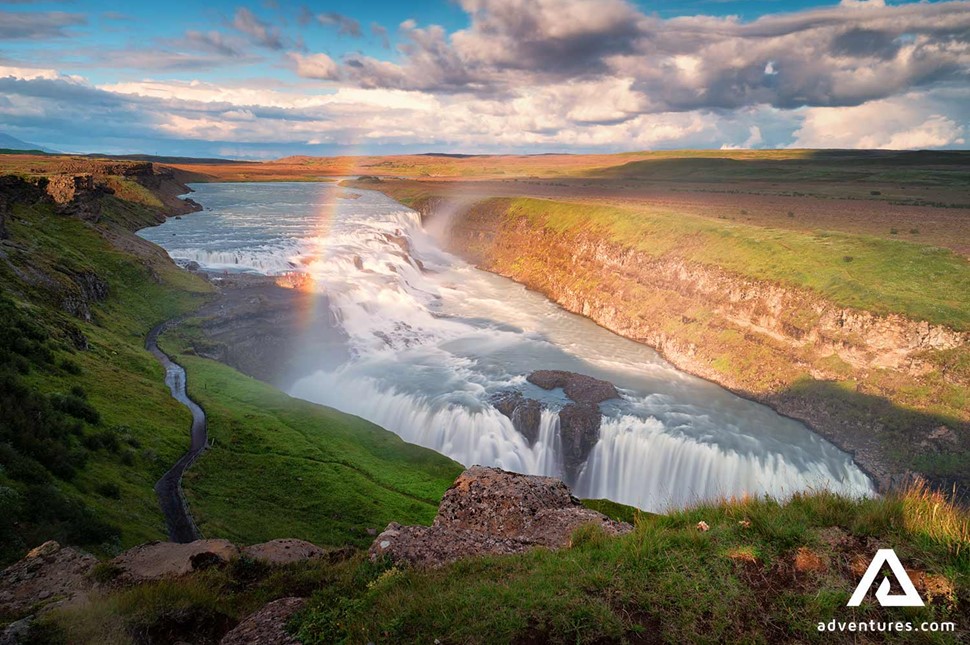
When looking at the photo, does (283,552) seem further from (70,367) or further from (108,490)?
(70,367)

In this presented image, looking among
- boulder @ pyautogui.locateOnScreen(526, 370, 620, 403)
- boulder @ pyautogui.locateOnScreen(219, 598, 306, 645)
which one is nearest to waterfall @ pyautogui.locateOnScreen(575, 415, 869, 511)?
boulder @ pyautogui.locateOnScreen(526, 370, 620, 403)

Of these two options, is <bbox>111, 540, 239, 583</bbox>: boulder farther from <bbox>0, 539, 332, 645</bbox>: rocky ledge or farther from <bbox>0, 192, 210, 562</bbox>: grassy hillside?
<bbox>0, 192, 210, 562</bbox>: grassy hillside

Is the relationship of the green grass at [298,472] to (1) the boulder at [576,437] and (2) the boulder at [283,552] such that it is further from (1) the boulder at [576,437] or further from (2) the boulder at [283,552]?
(1) the boulder at [576,437]

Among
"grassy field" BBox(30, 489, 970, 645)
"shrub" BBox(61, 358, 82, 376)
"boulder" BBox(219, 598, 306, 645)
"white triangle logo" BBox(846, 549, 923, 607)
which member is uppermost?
"white triangle logo" BBox(846, 549, 923, 607)

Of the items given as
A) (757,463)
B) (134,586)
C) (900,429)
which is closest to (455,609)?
(134,586)

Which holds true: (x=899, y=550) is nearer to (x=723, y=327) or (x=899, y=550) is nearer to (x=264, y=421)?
(x=264, y=421)

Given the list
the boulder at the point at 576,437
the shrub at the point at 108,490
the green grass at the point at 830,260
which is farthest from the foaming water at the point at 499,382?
the shrub at the point at 108,490
